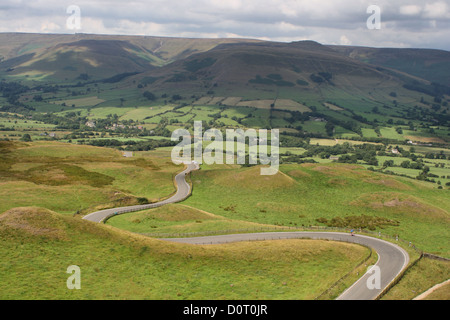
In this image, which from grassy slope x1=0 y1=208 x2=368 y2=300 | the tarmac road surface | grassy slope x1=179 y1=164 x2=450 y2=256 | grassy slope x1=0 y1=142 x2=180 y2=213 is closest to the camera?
grassy slope x1=0 y1=208 x2=368 y2=300

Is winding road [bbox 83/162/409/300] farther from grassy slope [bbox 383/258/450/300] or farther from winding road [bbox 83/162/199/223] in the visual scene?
grassy slope [bbox 383/258/450/300]

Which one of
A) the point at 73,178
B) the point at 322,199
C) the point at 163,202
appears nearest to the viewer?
the point at 163,202

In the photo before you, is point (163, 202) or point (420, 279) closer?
point (420, 279)

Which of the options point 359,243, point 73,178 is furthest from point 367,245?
point 73,178

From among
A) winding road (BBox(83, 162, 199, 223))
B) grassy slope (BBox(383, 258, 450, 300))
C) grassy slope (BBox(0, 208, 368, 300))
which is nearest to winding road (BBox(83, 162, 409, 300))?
winding road (BBox(83, 162, 199, 223))

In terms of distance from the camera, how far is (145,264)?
5578cm

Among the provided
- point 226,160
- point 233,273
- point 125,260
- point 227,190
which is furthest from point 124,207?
point 226,160

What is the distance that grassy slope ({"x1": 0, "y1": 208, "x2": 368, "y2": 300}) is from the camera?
1919 inches

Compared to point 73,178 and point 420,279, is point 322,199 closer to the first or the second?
point 420,279

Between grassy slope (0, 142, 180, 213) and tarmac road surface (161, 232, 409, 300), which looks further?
grassy slope (0, 142, 180, 213)

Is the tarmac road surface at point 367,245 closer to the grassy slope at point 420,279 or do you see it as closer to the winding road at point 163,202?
the grassy slope at point 420,279

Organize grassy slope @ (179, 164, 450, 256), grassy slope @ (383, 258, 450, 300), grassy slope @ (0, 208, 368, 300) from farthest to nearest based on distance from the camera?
grassy slope @ (179, 164, 450, 256) < grassy slope @ (383, 258, 450, 300) < grassy slope @ (0, 208, 368, 300)

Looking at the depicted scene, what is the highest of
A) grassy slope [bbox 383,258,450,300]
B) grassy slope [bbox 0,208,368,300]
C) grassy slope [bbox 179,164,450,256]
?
grassy slope [bbox 0,208,368,300]

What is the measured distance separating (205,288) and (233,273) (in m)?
6.31
